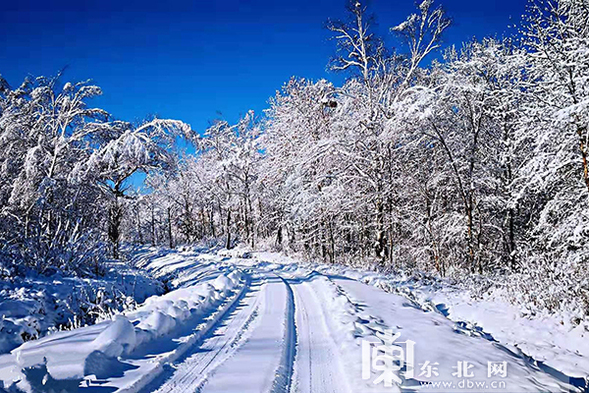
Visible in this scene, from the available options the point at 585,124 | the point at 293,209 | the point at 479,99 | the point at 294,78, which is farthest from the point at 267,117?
the point at 585,124

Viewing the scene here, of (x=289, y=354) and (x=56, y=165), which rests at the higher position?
(x=56, y=165)

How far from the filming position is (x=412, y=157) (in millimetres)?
16625

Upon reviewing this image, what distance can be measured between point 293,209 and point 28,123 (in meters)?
12.3

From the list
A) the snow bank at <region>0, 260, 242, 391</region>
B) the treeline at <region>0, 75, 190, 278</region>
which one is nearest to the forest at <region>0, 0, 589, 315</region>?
the treeline at <region>0, 75, 190, 278</region>

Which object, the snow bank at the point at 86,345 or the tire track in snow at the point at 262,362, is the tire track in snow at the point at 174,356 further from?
the tire track in snow at the point at 262,362

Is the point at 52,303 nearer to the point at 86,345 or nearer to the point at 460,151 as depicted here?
the point at 86,345

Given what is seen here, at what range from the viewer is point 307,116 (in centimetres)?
2167

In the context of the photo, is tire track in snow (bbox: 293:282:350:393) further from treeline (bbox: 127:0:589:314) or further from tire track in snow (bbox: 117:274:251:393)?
treeline (bbox: 127:0:589:314)

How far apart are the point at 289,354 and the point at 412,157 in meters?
14.3

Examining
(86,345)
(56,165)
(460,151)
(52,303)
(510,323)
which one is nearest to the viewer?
(86,345)

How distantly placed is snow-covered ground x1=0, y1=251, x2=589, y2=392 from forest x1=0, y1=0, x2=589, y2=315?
11.2ft

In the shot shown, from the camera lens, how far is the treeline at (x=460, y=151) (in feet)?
29.1

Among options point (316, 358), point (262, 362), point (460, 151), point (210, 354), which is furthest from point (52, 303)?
point (460, 151)

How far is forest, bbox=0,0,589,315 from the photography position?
9008 mm
